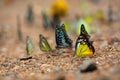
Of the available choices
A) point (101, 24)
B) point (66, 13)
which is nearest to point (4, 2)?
point (66, 13)

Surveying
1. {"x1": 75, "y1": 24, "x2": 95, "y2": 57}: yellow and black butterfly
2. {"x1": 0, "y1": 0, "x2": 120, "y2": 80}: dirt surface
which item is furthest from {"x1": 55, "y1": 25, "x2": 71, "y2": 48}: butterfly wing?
{"x1": 75, "y1": 24, "x2": 95, "y2": 57}: yellow and black butterfly

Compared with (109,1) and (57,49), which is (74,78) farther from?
(109,1)

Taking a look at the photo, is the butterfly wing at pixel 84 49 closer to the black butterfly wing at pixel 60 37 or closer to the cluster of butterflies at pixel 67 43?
the cluster of butterflies at pixel 67 43

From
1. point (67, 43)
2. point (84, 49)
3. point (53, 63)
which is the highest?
point (67, 43)

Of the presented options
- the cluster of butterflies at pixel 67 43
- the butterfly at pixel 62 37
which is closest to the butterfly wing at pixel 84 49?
the cluster of butterflies at pixel 67 43

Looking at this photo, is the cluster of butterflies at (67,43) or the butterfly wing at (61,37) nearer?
the cluster of butterflies at (67,43)

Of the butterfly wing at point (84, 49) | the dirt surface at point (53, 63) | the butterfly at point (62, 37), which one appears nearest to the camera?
the dirt surface at point (53, 63)

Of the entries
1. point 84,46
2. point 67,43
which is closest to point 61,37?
point 67,43

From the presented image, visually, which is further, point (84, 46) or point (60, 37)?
point (60, 37)

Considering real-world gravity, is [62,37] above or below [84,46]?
above

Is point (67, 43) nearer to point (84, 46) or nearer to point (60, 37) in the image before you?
point (60, 37)
